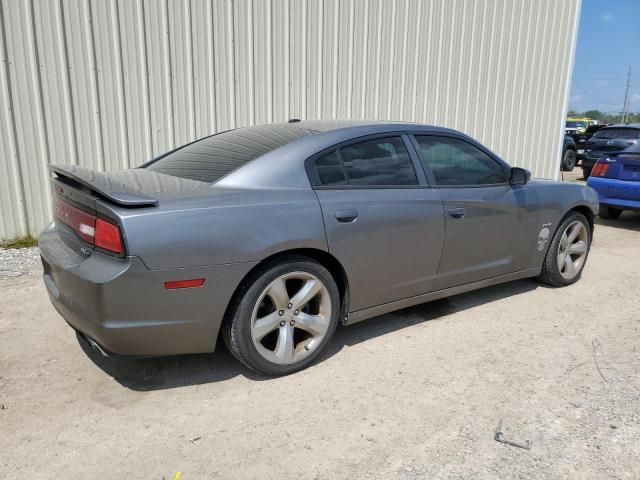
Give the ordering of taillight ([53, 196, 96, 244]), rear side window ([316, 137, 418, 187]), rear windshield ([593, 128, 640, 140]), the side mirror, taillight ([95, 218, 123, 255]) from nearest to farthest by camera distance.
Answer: taillight ([95, 218, 123, 255]) → taillight ([53, 196, 96, 244]) → rear side window ([316, 137, 418, 187]) → the side mirror → rear windshield ([593, 128, 640, 140])

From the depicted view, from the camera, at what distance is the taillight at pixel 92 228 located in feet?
8.32

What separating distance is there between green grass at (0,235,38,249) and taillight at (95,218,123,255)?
11.9 feet

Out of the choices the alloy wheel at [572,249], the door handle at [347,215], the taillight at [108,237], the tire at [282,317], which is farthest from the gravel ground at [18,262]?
the alloy wheel at [572,249]

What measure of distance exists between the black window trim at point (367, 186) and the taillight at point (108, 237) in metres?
1.15

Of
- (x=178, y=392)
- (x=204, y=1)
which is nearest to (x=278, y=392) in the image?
(x=178, y=392)

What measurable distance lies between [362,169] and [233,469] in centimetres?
193

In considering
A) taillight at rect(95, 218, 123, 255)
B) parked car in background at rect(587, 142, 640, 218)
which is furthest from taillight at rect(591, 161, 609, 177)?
taillight at rect(95, 218, 123, 255)

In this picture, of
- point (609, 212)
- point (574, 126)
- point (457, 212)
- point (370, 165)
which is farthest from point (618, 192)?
point (574, 126)

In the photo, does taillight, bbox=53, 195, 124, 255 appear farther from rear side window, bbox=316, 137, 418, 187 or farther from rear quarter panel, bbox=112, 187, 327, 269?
rear side window, bbox=316, 137, 418, 187

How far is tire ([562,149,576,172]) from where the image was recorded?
17.0 metres

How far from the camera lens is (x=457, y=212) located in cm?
372

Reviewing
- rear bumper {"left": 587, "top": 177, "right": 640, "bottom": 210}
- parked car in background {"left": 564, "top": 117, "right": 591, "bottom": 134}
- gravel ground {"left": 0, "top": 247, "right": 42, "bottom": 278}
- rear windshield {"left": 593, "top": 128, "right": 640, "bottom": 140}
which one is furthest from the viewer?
parked car in background {"left": 564, "top": 117, "right": 591, "bottom": 134}

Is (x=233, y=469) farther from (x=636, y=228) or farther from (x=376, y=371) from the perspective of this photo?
(x=636, y=228)

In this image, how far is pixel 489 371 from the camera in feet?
10.6
